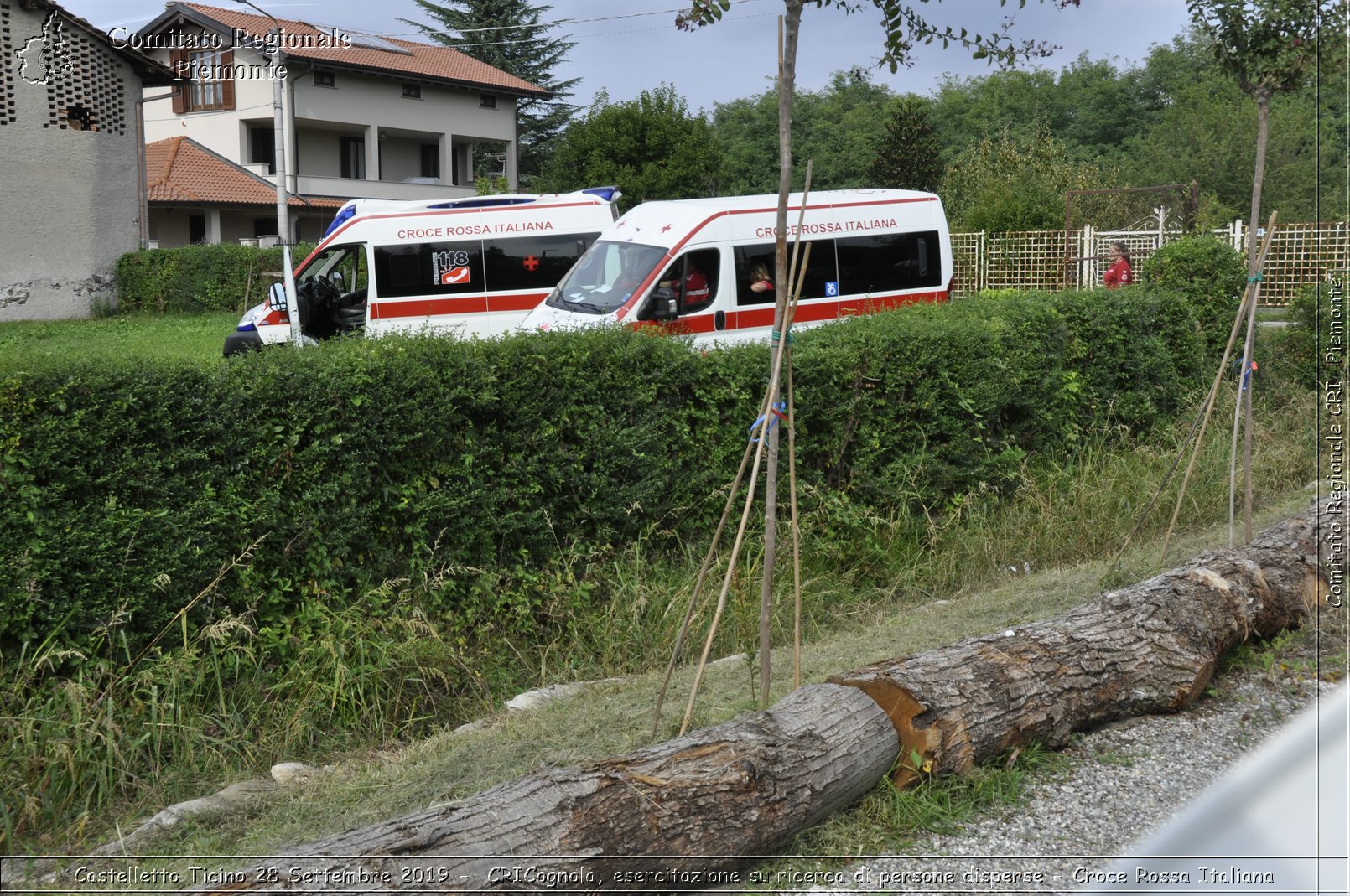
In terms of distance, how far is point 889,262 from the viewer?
→ 1316cm

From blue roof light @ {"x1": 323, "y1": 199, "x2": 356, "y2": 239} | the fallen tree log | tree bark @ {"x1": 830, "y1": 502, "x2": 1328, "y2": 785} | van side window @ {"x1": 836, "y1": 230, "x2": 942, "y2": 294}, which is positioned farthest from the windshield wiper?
the fallen tree log

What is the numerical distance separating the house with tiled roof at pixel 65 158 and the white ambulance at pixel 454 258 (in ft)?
44.5

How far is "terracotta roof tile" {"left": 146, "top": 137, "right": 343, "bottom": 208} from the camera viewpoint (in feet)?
119

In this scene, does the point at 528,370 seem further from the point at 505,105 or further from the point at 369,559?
the point at 505,105

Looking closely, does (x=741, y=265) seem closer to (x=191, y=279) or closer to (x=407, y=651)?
(x=407, y=651)

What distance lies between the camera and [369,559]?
5.96 m

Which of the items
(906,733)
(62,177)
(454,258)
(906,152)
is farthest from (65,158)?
(906,152)

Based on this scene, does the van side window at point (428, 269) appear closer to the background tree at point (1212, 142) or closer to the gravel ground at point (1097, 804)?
the gravel ground at point (1097, 804)

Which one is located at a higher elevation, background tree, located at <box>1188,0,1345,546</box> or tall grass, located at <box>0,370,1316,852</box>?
background tree, located at <box>1188,0,1345,546</box>

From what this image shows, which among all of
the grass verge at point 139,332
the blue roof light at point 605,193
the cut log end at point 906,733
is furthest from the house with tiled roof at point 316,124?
the cut log end at point 906,733

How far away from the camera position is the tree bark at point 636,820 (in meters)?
3.04

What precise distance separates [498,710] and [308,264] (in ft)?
38.8

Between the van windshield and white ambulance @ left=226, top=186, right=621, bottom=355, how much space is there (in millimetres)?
2592

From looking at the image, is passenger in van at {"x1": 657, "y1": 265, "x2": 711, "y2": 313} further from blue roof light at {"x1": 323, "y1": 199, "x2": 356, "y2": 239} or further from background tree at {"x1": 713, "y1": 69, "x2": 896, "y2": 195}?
background tree at {"x1": 713, "y1": 69, "x2": 896, "y2": 195}
